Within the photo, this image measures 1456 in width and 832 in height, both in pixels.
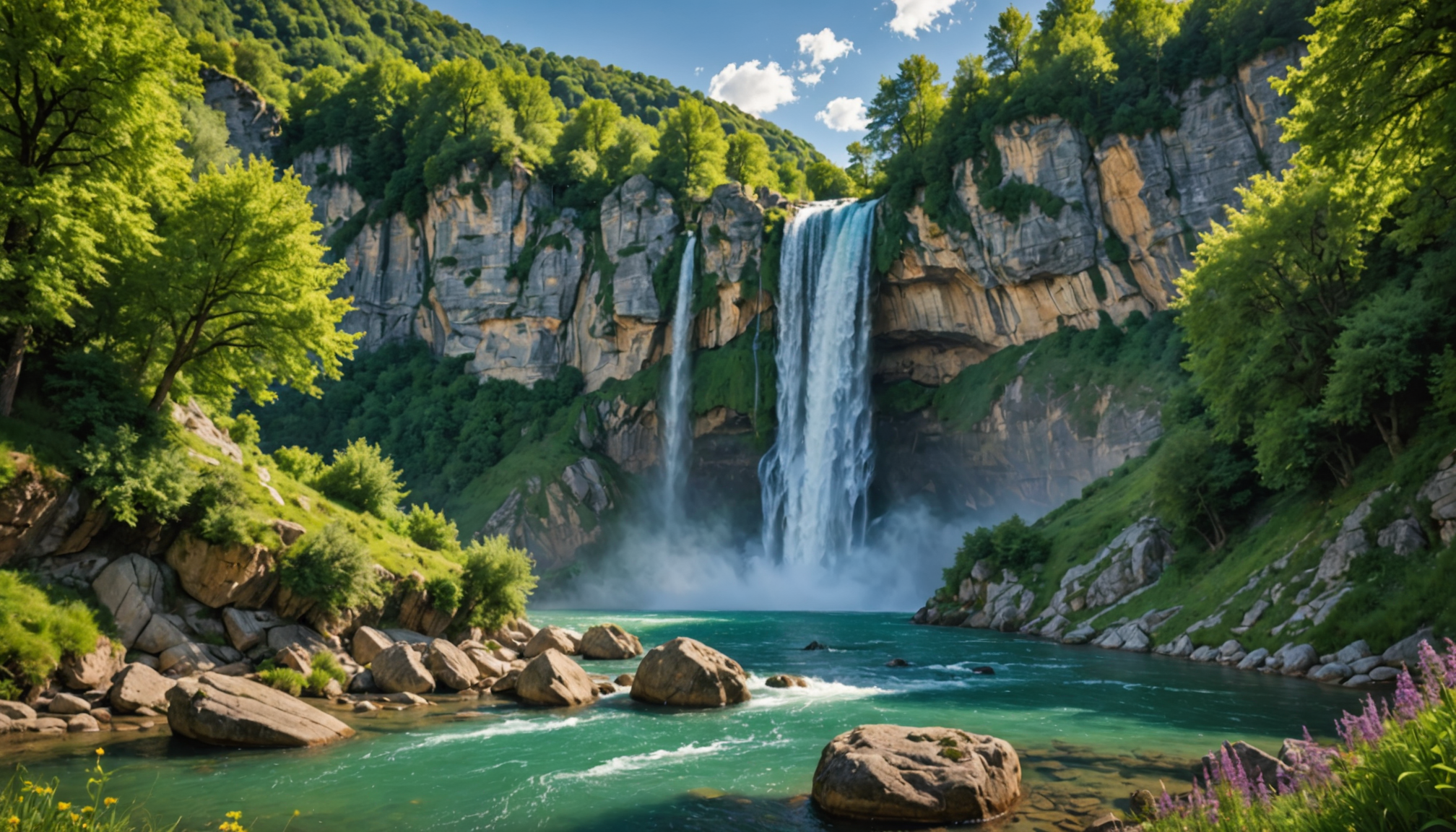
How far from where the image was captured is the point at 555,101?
103125 mm

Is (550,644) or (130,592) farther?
(550,644)

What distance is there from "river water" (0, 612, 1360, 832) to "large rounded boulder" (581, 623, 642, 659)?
781 centimetres

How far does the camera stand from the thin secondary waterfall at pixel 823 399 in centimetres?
6481

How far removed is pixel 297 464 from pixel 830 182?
81574 mm

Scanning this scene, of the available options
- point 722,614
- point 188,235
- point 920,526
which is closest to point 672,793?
point 188,235

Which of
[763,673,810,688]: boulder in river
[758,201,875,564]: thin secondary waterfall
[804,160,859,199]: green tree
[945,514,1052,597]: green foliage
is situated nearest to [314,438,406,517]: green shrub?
[763,673,810,688]: boulder in river

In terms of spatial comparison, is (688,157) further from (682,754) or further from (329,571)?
(682,754)

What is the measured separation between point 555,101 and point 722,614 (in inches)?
3026

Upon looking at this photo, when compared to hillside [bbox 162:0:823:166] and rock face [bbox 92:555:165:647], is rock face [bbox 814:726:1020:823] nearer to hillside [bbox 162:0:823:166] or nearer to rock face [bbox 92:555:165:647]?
rock face [bbox 92:555:165:647]

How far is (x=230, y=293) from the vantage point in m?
22.7

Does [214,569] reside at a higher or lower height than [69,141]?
lower

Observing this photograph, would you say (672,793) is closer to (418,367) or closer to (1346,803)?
(1346,803)

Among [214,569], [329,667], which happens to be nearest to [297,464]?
[214,569]

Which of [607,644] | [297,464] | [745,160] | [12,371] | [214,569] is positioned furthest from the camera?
[745,160]
